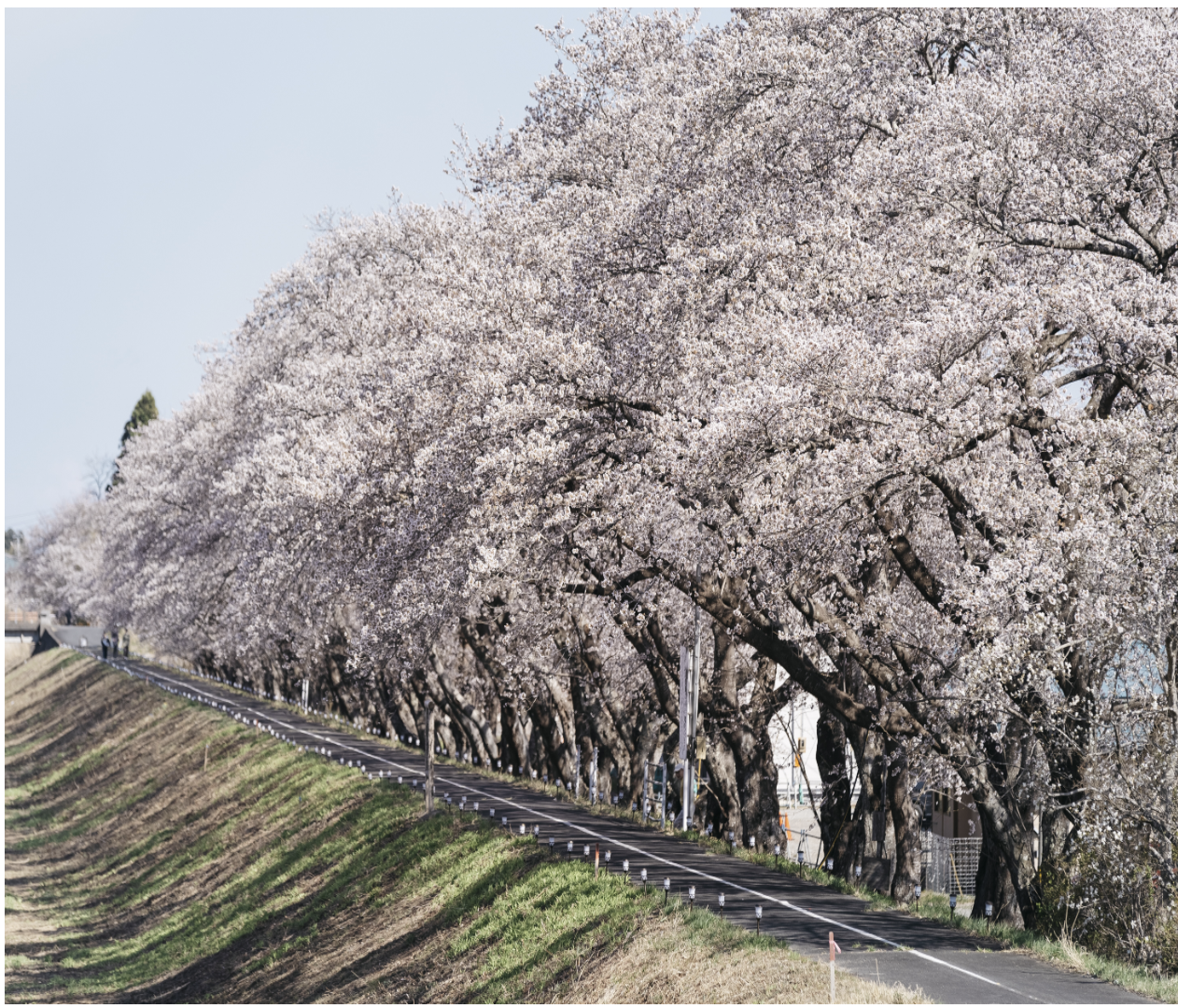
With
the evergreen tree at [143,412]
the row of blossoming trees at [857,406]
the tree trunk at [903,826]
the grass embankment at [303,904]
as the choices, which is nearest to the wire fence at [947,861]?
the row of blossoming trees at [857,406]

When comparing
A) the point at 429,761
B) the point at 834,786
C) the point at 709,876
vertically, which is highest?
the point at 834,786

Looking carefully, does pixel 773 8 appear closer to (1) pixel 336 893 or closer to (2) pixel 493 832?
(2) pixel 493 832

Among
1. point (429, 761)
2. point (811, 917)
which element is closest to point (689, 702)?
point (811, 917)

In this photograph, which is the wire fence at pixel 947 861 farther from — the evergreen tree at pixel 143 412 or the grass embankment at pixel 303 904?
the evergreen tree at pixel 143 412

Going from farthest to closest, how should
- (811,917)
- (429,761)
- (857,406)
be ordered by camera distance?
(429,761), (811,917), (857,406)

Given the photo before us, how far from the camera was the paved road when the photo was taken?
42.0 ft

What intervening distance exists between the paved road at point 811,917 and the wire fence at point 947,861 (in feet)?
31.4

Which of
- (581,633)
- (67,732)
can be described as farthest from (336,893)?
(67,732)

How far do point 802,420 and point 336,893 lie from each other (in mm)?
16972

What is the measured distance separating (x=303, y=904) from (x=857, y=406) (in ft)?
60.1

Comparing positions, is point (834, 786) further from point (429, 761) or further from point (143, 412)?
point (143, 412)

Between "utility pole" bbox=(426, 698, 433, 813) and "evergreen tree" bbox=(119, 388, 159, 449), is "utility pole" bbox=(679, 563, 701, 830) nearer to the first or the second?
"utility pole" bbox=(426, 698, 433, 813)

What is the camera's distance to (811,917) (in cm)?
1638

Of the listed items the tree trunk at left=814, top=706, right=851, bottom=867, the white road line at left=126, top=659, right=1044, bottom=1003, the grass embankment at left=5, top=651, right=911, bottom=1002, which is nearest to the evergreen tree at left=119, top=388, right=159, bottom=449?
the grass embankment at left=5, top=651, right=911, bottom=1002
